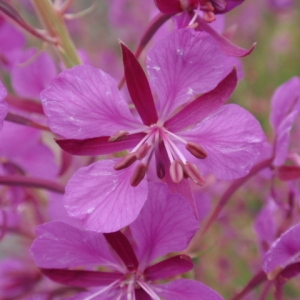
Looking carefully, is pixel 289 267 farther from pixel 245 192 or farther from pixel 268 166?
pixel 245 192

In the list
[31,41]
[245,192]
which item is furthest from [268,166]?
[31,41]

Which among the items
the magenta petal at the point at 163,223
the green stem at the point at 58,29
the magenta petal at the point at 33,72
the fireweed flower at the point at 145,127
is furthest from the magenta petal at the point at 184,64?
the magenta petal at the point at 33,72

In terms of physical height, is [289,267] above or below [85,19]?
above

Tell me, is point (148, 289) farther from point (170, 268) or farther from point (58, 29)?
point (58, 29)

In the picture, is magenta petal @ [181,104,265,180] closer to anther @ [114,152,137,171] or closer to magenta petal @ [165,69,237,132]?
magenta petal @ [165,69,237,132]

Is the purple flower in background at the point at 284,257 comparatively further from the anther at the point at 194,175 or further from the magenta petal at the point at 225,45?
the magenta petal at the point at 225,45

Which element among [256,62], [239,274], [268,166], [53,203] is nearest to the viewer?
[268,166]

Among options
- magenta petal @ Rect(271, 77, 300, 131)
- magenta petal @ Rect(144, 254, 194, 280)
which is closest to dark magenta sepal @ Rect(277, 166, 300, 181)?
magenta petal @ Rect(271, 77, 300, 131)
